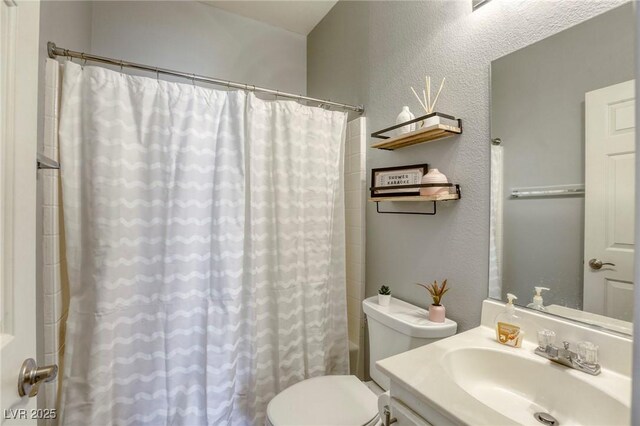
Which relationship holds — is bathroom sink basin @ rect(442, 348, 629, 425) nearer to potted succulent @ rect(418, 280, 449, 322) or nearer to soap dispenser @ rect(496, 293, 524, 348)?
soap dispenser @ rect(496, 293, 524, 348)

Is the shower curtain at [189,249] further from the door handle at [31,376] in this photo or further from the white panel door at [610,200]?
the white panel door at [610,200]

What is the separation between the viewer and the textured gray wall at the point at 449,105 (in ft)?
3.43

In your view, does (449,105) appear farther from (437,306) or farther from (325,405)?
(325,405)

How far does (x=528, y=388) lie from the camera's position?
825mm

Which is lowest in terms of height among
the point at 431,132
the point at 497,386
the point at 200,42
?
the point at 497,386

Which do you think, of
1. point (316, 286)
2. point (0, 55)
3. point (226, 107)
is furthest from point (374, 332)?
point (0, 55)

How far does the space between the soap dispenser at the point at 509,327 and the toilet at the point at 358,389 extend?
0.72 feet

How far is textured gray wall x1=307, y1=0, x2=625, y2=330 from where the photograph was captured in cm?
104

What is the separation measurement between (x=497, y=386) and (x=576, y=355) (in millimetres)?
229

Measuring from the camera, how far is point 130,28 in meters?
1.81

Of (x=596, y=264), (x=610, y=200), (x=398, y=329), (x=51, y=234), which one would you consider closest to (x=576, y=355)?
(x=596, y=264)

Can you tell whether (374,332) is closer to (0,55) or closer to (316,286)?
(316,286)

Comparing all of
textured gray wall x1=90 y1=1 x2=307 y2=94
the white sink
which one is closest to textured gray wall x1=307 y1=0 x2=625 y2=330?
the white sink

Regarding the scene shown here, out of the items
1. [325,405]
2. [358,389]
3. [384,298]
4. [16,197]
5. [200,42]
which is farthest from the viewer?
[200,42]
